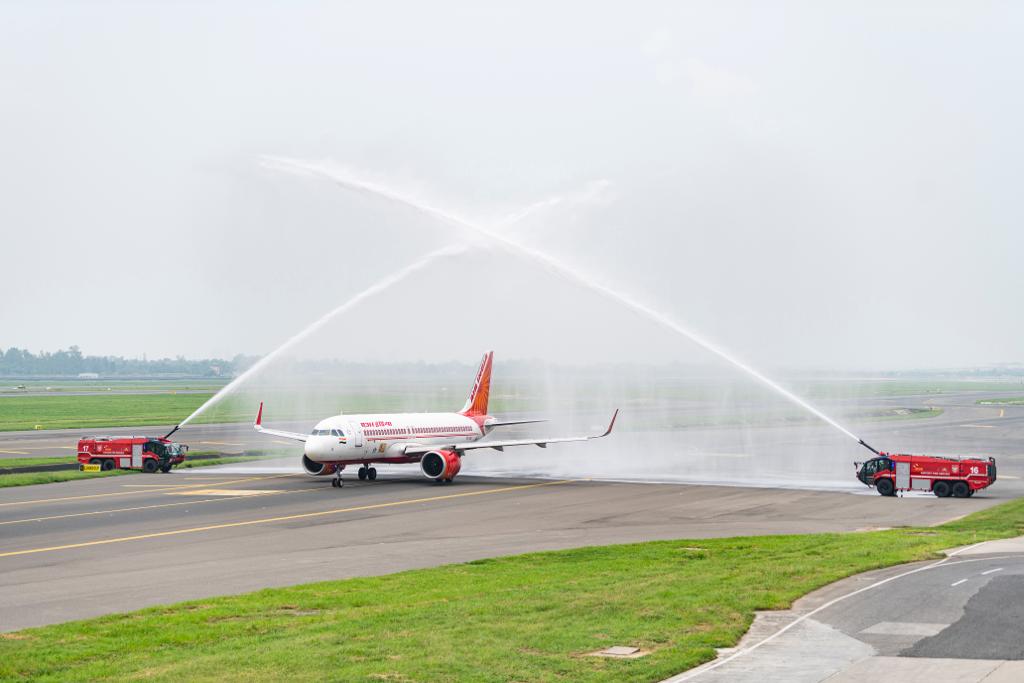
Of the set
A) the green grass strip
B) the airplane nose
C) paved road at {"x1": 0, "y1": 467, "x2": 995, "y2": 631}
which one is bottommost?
paved road at {"x1": 0, "y1": 467, "x2": 995, "y2": 631}

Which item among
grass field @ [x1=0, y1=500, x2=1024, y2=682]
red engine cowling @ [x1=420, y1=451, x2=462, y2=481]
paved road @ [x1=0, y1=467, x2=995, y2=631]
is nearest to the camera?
grass field @ [x1=0, y1=500, x2=1024, y2=682]

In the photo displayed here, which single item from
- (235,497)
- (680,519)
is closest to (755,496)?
(680,519)

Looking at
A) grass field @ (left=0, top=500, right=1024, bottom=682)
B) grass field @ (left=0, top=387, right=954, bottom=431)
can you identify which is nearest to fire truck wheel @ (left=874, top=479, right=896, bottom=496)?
grass field @ (left=0, top=500, right=1024, bottom=682)

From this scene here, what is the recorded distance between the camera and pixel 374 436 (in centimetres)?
6378

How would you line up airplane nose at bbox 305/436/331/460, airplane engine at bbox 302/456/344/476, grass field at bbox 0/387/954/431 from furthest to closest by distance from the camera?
grass field at bbox 0/387/954/431 → airplane engine at bbox 302/456/344/476 → airplane nose at bbox 305/436/331/460

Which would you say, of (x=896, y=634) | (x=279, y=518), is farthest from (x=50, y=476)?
(x=896, y=634)

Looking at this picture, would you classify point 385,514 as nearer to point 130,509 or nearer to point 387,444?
point 130,509

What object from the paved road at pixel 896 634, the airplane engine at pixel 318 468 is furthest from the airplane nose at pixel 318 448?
the paved road at pixel 896 634

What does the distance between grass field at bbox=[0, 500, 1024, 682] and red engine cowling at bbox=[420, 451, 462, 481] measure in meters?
27.0

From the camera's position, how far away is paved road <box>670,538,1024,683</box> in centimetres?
2112

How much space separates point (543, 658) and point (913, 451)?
218ft

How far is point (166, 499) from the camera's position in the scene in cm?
5625

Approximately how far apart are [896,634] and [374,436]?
4253cm

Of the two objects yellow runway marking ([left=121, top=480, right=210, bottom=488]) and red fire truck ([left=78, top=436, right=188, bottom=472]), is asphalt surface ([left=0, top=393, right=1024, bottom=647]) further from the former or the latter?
red fire truck ([left=78, top=436, right=188, bottom=472])
